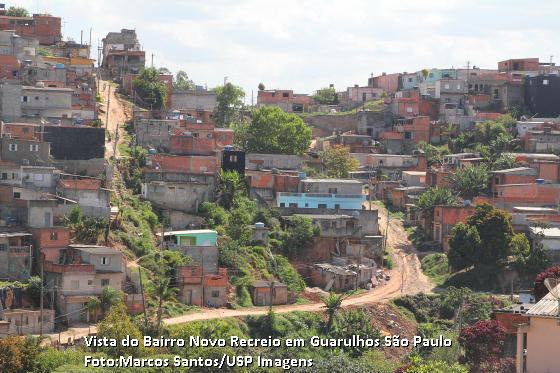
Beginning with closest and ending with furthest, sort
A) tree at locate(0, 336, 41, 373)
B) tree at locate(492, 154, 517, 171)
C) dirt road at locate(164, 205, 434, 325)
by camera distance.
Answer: tree at locate(0, 336, 41, 373), dirt road at locate(164, 205, 434, 325), tree at locate(492, 154, 517, 171)

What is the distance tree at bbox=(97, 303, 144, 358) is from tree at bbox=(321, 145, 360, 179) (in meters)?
22.3

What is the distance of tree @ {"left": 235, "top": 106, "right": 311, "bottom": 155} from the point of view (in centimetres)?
5916

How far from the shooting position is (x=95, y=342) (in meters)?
36.7

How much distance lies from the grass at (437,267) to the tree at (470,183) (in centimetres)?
563

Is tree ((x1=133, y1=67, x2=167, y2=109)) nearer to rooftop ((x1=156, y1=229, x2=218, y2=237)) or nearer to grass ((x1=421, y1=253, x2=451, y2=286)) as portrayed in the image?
rooftop ((x1=156, y1=229, x2=218, y2=237))

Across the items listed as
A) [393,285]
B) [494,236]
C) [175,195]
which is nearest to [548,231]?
[494,236]

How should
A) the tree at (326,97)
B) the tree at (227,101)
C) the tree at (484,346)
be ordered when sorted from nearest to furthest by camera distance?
1. the tree at (484,346)
2. the tree at (227,101)
3. the tree at (326,97)

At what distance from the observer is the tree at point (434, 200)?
53.8 m

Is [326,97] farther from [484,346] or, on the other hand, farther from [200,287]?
[484,346]

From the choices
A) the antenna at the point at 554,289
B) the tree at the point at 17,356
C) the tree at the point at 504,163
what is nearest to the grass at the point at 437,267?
the tree at the point at 504,163

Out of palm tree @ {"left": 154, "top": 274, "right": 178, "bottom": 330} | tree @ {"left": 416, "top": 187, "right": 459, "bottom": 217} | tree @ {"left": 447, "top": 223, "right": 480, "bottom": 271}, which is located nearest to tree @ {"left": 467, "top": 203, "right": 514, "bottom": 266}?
tree @ {"left": 447, "top": 223, "right": 480, "bottom": 271}

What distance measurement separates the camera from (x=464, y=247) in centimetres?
4844

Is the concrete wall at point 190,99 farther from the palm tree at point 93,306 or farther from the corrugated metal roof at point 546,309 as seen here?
the corrugated metal roof at point 546,309

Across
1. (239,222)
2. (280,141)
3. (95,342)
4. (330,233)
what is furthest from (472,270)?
(95,342)
